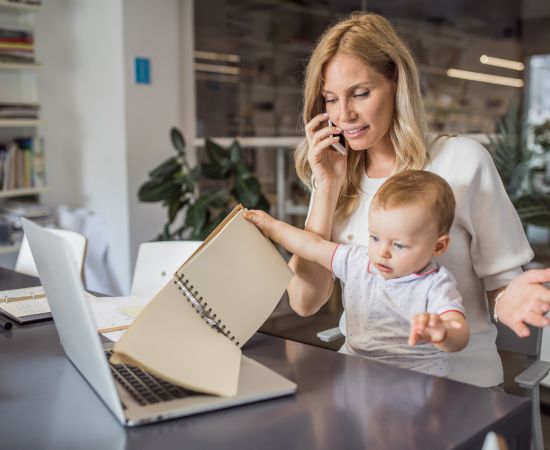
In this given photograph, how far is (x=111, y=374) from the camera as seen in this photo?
42.7 inches

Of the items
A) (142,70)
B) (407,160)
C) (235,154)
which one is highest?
(142,70)

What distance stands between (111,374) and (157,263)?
116 cm

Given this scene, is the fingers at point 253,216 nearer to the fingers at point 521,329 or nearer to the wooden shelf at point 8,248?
the fingers at point 521,329

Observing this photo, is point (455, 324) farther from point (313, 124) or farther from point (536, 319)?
point (313, 124)

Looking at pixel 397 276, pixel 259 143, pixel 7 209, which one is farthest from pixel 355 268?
pixel 7 209

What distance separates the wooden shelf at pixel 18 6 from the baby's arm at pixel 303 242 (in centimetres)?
311

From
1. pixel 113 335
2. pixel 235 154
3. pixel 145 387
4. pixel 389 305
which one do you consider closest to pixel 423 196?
pixel 389 305

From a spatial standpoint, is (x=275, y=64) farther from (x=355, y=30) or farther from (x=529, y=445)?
(x=529, y=445)

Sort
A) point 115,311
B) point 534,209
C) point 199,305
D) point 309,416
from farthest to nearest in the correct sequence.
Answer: point 534,209, point 115,311, point 199,305, point 309,416

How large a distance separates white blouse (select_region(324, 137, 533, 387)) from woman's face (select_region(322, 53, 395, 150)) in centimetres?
17

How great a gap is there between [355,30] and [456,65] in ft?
6.56

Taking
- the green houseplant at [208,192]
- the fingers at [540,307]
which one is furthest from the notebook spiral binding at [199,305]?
the green houseplant at [208,192]

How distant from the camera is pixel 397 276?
1419 millimetres

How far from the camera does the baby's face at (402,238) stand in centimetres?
135
